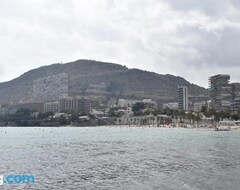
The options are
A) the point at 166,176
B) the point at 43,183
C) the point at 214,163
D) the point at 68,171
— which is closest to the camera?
the point at 43,183

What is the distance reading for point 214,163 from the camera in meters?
49.8

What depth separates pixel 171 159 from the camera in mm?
55219

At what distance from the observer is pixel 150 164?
4978cm

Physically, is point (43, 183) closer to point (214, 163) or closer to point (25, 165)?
point (25, 165)

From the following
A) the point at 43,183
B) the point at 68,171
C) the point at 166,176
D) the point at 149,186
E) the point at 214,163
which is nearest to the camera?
the point at 149,186

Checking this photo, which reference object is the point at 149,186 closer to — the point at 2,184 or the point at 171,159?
the point at 2,184

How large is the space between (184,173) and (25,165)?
2159 cm

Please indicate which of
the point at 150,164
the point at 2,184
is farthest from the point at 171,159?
the point at 2,184

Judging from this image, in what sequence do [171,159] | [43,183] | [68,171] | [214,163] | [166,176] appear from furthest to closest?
[171,159], [214,163], [68,171], [166,176], [43,183]

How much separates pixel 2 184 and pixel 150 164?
2033cm

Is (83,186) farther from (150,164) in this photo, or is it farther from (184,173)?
(150,164)

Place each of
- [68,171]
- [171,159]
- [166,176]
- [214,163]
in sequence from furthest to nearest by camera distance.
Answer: [171,159], [214,163], [68,171], [166,176]

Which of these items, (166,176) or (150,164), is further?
(150,164)

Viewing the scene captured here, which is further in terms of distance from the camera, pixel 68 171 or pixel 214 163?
pixel 214 163
